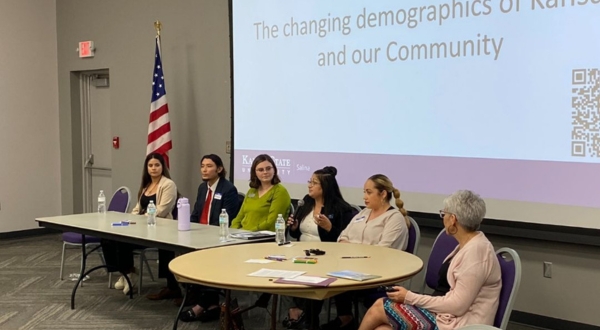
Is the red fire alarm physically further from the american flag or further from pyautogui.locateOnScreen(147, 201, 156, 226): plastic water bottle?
pyautogui.locateOnScreen(147, 201, 156, 226): plastic water bottle

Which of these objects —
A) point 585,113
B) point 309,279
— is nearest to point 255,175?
point 309,279

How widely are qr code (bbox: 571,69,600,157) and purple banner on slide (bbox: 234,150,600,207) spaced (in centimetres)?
10

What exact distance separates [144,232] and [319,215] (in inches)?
46.6

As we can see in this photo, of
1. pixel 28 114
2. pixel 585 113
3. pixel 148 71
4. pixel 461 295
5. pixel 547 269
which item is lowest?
pixel 547 269

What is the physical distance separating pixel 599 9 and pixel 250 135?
307cm

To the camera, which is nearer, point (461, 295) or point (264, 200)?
point (461, 295)

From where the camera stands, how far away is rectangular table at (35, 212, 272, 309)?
3896mm

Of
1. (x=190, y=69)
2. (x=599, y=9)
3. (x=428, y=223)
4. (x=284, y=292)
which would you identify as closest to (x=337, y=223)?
(x=428, y=223)

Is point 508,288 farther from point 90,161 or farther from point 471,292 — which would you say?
point 90,161

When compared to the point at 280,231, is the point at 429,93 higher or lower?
higher

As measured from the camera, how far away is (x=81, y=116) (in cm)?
836

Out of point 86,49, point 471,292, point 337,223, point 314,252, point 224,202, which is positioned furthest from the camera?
point 86,49

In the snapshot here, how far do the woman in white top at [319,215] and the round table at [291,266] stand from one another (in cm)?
42

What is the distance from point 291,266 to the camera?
126 inches
